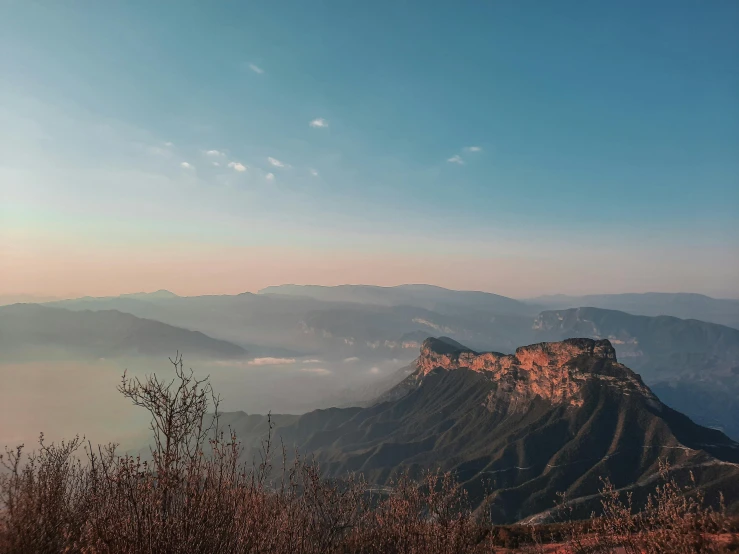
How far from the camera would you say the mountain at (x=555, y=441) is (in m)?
110

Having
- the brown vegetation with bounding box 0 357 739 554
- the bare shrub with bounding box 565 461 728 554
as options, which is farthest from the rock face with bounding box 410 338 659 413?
the bare shrub with bounding box 565 461 728 554

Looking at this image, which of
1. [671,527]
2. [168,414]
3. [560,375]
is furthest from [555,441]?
[168,414]

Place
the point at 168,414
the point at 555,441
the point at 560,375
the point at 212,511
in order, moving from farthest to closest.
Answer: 1. the point at 560,375
2. the point at 555,441
3. the point at 212,511
4. the point at 168,414

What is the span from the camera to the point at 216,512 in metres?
7.66

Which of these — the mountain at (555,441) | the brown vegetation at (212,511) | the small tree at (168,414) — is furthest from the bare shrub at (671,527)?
the mountain at (555,441)

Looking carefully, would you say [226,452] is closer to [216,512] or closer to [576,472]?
[216,512]

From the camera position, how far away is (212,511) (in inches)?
309

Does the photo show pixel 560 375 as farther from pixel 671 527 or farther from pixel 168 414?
pixel 168 414

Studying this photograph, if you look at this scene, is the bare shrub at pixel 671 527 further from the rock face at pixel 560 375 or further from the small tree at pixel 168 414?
the rock face at pixel 560 375

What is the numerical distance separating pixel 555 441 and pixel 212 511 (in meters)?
161

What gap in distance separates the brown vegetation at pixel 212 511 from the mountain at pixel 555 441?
8652 cm

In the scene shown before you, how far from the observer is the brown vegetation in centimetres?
675

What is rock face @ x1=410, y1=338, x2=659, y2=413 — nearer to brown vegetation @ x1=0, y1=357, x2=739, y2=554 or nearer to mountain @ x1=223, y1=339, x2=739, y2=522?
mountain @ x1=223, y1=339, x2=739, y2=522

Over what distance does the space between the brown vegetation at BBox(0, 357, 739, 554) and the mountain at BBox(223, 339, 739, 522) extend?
86.5 meters
